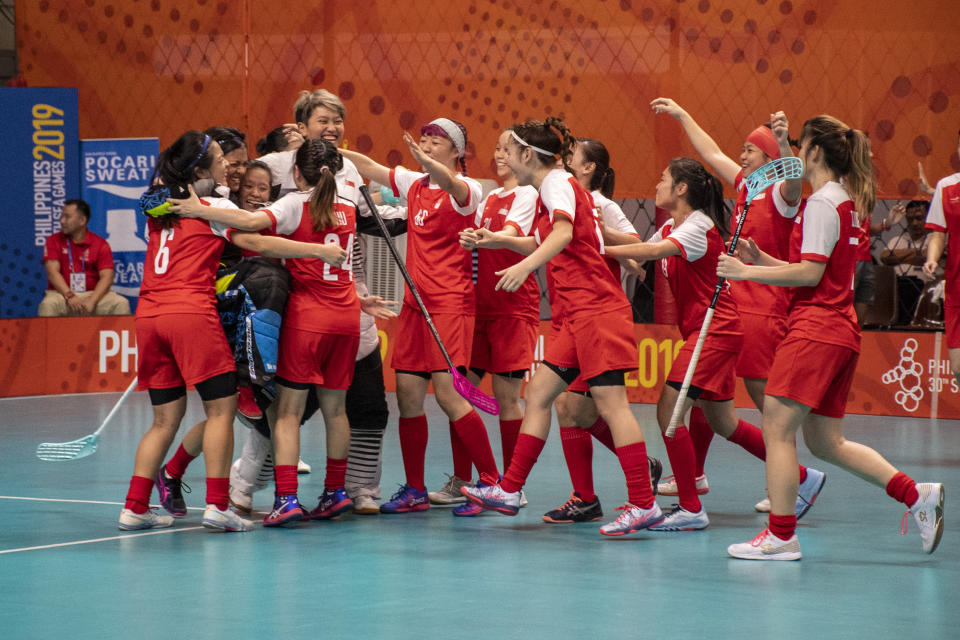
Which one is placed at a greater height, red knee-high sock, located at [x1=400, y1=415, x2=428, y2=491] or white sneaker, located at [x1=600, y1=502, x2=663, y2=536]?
red knee-high sock, located at [x1=400, y1=415, x2=428, y2=491]

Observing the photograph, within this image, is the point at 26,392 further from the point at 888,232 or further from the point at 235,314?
the point at 888,232

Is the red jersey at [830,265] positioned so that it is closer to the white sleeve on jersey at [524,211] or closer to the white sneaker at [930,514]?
the white sneaker at [930,514]

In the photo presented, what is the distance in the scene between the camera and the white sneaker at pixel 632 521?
5500 mm

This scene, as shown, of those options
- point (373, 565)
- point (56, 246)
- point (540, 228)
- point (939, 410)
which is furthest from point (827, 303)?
point (56, 246)

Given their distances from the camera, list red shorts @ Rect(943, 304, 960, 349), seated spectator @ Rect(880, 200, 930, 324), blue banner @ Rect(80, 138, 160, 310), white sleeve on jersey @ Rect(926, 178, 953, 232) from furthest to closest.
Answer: blue banner @ Rect(80, 138, 160, 310) → seated spectator @ Rect(880, 200, 930, 324) → white sleeve on jersey @ Rect(926, 178, 953, 232) → red shorts @ Rect(943, 304, 960, 349)

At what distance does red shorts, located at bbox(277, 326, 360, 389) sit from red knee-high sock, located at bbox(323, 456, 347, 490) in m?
0.34

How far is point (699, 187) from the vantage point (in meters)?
5.82

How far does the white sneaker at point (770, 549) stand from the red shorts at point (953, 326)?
262cm

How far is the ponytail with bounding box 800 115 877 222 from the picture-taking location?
498cm

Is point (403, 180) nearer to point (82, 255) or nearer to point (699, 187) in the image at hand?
point (699, 187)

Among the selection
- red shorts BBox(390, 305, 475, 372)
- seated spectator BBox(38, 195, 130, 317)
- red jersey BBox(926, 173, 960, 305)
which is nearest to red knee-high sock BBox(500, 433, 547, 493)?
red shorts BBox(390, 305, 475, 372)

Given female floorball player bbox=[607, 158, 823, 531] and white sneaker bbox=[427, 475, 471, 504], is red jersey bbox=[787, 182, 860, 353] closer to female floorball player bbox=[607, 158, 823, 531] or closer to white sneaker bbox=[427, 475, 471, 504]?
female floorball player bbox=[607, 158, 823, 531]

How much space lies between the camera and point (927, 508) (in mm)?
5070

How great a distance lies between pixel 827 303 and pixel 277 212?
2.22 metres
